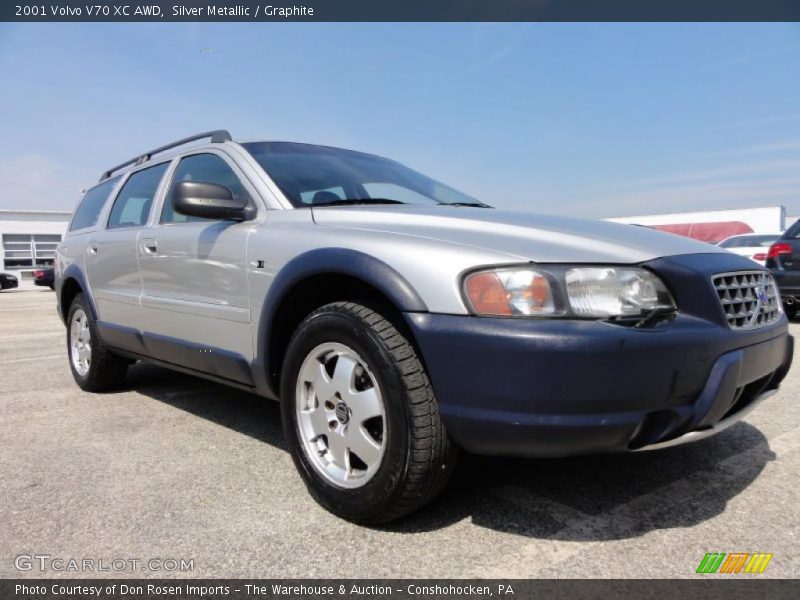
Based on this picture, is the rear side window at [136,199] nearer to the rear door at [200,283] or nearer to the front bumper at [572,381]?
the rear door at [200,283]

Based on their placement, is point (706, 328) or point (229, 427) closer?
point (706, 328)

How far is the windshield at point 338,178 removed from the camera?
284 cm

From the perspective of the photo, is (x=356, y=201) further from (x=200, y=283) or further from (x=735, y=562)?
(x=735, y=562)

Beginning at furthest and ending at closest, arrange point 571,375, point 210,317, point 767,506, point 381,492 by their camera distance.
A: 1. point 210,317
2. point 767,506
3. point 381,492
4. point 571,375

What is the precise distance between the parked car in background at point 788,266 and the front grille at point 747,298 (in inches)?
217

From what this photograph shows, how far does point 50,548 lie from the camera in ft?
6.55

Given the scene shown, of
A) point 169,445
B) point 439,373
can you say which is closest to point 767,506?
point 439,373

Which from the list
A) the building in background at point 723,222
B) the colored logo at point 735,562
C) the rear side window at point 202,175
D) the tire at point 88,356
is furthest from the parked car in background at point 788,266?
the building in background at point 723,222

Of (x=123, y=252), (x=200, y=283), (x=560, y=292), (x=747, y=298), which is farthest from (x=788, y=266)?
(x=123, y=252)

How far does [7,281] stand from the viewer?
26844mm

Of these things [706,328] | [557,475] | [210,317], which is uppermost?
[706,328]

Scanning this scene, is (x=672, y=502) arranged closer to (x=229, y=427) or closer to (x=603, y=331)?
(x=603, y=331)

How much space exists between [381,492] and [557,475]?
0.96m

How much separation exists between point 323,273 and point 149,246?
1631 millimetres
